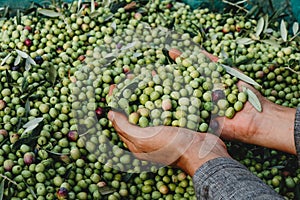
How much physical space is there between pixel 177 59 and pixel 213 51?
1.12 ft

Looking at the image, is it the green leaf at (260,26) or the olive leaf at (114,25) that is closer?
the olive leaf at (114,25)

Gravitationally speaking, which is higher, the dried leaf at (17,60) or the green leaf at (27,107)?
the dried leaf at (17,60)

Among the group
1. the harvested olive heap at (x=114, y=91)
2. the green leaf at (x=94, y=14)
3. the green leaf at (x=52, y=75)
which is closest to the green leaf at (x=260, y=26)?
the harvested olive heap at (x=114, y=91)

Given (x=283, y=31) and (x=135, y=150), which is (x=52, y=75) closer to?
(x=135, y=150)

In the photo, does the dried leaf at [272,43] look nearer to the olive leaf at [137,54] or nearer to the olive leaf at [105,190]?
the olive leaf at [137,54]

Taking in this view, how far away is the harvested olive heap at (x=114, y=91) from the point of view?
197 cm

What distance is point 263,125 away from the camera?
6.90 ft

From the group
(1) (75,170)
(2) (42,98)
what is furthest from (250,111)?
(2) (42,98)

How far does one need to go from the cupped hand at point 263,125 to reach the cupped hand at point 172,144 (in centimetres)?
16

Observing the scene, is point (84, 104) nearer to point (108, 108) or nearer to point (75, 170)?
point (108, 108)

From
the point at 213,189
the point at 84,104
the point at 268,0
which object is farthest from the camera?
the point at 268,0

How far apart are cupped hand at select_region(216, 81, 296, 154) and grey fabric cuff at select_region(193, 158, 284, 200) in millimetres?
295

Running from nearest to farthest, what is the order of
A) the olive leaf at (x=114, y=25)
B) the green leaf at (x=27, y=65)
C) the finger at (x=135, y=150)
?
the finger at (x=135, y=150)
the green leaf at (x=27, y=65)
the olive leaf at (x=114, y=25)

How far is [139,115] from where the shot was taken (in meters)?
2.00
